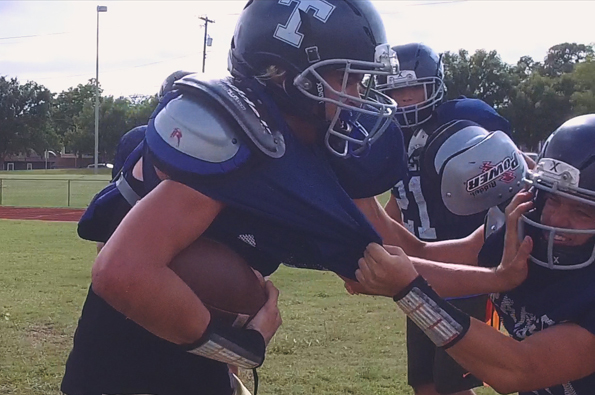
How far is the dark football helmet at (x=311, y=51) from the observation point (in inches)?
74.2

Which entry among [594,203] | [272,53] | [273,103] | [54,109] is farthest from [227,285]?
[54,109]

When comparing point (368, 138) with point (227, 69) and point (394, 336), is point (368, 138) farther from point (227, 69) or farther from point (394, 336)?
point (394, 336)

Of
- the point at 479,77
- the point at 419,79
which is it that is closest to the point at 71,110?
the point at 479,77

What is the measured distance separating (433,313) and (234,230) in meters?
0.58

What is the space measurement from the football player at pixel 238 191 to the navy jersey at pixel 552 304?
23.8 inches

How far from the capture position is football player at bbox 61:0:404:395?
161 centimetres

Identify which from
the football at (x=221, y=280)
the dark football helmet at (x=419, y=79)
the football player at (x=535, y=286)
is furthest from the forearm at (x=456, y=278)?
the dark football helmet at (x=419, y=79)

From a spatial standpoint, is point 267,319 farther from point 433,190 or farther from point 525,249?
point 433,190

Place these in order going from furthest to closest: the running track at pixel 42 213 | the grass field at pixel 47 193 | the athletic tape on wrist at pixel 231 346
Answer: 1. the grass field at pixel 47 193
2. the running track at pixel 42 213
3. the athletic tape on wrist at pixel 231 346

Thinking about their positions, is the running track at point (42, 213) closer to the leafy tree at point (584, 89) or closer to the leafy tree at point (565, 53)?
the leafy tree at point (584, 89)

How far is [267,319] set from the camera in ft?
6.23

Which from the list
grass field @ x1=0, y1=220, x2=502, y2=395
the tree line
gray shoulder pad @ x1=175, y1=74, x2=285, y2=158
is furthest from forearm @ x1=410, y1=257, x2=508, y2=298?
the tree line

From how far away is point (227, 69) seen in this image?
206 cm

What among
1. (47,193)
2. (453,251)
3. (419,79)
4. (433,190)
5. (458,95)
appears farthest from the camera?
(458,95)
